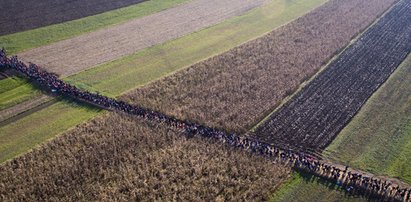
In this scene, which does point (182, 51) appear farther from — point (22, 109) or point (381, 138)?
point (381, 138)

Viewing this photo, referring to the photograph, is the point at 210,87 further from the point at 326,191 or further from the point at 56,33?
the point at 56,33

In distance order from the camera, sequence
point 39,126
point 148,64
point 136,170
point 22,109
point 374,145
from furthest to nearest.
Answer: point 148,64, point 22,109, point 39,126, point 374,145, point 136,170

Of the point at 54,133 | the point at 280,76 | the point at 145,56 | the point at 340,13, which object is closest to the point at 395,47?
the point at 340,13

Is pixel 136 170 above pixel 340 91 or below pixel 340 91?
below

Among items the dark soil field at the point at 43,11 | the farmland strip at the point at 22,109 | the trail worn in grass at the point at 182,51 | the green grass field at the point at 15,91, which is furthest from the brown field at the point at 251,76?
the dark soil field at the point at 43,11

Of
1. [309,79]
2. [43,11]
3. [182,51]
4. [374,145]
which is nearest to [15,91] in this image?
[182,51]

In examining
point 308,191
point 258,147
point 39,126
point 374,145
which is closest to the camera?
point 308,191
